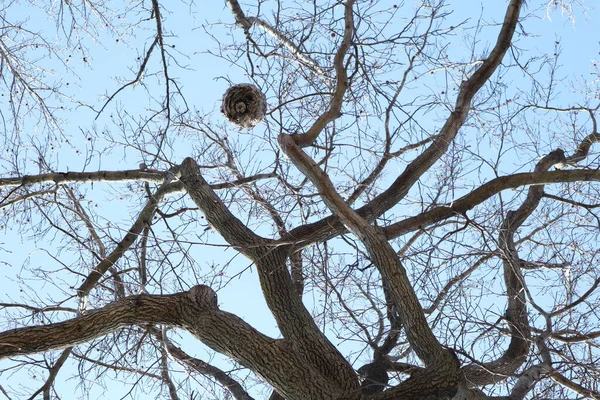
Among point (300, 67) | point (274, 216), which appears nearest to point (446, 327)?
point (274, 216)

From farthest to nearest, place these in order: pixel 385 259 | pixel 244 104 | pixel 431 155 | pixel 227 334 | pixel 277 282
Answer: pixel 431 155 → pixel 277 282 → pixel 244 104 → pixel 385 259 → pixel 227 334

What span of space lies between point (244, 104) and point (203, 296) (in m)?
1.34

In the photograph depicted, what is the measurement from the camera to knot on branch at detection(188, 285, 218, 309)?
4355 mm

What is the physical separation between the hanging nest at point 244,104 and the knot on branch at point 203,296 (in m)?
1.21

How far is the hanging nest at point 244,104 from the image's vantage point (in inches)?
187

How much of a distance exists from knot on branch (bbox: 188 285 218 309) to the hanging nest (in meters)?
1.21

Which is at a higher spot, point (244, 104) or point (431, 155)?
point (244, 104)

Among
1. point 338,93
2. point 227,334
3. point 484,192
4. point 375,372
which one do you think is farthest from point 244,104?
point 375,372

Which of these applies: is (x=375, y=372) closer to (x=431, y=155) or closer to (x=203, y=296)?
(x=203, y=296)

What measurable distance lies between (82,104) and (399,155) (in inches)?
97.4

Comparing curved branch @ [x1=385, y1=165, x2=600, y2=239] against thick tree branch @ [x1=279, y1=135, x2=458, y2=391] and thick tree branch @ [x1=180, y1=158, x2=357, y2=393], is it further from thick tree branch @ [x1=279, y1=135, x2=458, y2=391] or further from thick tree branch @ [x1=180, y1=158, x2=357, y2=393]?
thick tree branch @ [x1=180, y1=158, x2=357, y2=393]

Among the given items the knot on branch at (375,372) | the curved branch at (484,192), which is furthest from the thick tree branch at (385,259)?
the knot on branch at (375,372)

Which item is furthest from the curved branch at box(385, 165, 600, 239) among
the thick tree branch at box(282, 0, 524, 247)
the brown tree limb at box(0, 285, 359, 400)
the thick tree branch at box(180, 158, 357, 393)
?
the brown tree limb at box(0, 285, 359, 400)

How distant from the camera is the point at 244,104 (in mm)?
4750
